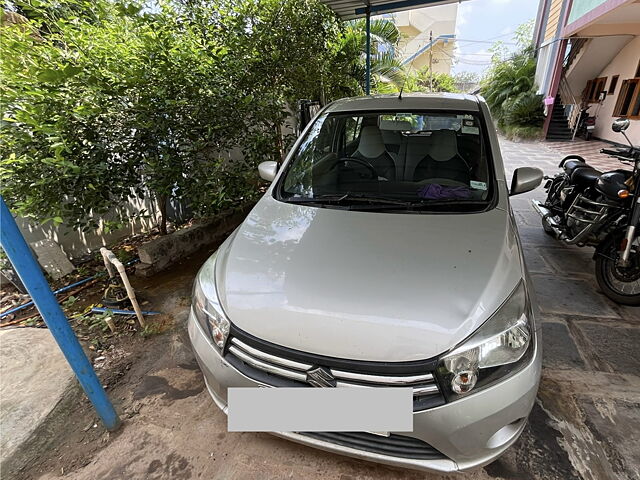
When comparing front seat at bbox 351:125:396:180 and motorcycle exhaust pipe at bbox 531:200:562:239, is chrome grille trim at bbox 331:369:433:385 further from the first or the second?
motorcycle exhaust pipe at bbox 531:200:562:239

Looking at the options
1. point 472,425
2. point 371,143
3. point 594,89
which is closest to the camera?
point 472,425

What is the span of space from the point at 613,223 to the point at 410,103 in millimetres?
1933

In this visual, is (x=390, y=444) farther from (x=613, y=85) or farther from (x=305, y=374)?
(x=613, y=85)

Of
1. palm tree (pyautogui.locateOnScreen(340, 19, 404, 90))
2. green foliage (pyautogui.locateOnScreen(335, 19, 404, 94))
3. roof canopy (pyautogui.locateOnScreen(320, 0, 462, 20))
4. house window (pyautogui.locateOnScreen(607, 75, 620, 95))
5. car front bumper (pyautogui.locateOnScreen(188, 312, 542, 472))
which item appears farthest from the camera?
house window (pyautogui.locateOnScreen(607, 75, 620, 95))

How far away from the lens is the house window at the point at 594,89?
11.3 m

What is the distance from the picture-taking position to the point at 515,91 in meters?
13.0

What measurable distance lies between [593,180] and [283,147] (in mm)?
3680

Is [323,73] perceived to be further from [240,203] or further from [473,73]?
[473,73]

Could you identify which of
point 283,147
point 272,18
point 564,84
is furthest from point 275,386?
point 564,84

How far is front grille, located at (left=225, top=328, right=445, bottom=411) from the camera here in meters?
1.12

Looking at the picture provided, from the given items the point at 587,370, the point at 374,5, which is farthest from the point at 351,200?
the point at 374,5

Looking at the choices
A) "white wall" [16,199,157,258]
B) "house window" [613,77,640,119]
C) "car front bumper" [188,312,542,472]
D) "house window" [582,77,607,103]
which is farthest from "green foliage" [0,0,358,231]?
"house window" [582,77,607,103]

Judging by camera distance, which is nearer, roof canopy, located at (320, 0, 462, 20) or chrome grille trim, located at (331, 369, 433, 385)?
chrome grille trim, located at (331, 369, 433, 385)

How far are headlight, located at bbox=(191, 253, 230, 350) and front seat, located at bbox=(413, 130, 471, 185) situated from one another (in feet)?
4.76
